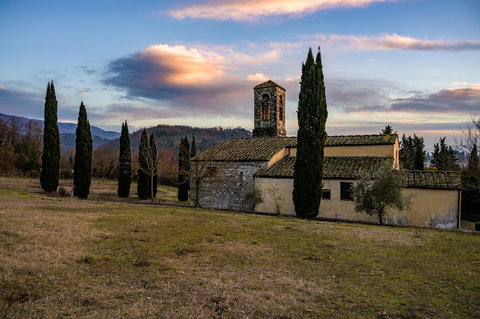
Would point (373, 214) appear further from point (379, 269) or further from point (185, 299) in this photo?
point (185, 299)

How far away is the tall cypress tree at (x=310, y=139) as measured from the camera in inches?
876

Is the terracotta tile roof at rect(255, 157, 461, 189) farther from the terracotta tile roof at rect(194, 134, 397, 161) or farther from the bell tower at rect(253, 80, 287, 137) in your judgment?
the bell tower at rect(253, 80, 287, 137)

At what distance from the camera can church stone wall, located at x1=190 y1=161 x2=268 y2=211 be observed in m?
26.8

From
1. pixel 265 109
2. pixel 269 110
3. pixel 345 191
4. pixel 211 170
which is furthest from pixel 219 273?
pixel 265 109

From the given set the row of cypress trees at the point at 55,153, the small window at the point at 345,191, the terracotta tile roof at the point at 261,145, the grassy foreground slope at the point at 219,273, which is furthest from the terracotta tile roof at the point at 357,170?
the row of cypress trees at the point at 55,153

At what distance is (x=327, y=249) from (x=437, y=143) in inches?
2622

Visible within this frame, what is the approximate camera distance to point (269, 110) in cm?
3272

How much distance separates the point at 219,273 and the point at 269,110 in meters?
26.1

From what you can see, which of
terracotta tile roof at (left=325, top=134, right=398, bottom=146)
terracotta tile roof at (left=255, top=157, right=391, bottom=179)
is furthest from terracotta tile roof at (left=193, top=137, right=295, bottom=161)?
terracotta tile roof at (left=325, top=134, right=398, bottom=146)

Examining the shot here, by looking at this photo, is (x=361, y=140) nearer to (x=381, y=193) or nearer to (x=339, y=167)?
(x=339, y=167)

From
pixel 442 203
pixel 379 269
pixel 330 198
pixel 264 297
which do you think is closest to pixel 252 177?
pixel 330 198

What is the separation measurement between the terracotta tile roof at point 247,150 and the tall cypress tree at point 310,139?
4077mm

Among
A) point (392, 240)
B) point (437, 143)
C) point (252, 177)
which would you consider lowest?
point (392, 240)

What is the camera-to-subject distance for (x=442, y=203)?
787 inches
